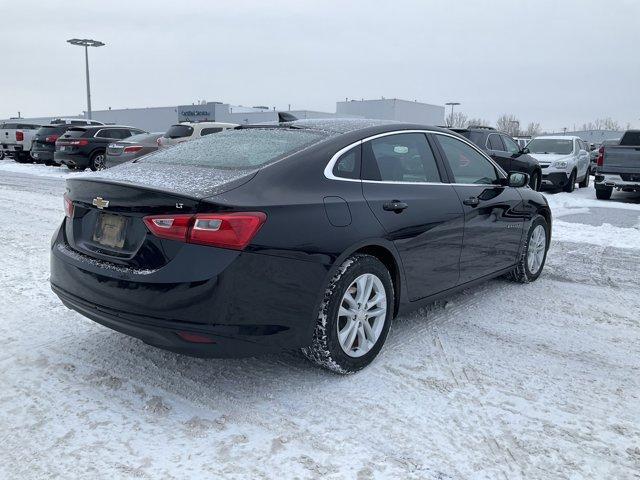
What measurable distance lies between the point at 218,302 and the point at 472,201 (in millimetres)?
2443

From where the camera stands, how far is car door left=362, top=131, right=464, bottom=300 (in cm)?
359

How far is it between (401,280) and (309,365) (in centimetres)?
80

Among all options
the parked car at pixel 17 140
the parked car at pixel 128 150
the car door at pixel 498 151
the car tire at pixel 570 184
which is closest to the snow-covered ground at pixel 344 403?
the car door at pixel 498 151

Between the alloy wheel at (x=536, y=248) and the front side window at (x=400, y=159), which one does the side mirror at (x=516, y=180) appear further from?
the front side window at (x=400, y=159)

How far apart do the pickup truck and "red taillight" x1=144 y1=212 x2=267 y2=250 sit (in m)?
13.5

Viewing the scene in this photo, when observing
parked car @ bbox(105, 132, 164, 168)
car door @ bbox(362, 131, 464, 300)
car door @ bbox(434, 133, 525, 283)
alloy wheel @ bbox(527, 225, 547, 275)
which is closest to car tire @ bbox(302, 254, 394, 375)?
car door @ bbox(362, 131, 464, 300)

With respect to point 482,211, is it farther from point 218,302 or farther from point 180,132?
point 180,132

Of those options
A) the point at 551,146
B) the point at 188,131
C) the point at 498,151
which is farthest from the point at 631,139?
→ the point at 188,131

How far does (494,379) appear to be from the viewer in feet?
11.1

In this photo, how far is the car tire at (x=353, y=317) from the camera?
125 inches

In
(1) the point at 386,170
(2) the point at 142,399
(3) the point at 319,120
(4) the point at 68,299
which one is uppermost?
(3) the point at 319,120

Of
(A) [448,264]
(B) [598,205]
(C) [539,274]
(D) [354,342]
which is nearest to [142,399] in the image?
(D) [354,342]

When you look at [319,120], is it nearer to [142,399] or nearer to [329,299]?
[329,299]

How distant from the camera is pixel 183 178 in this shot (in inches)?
122
